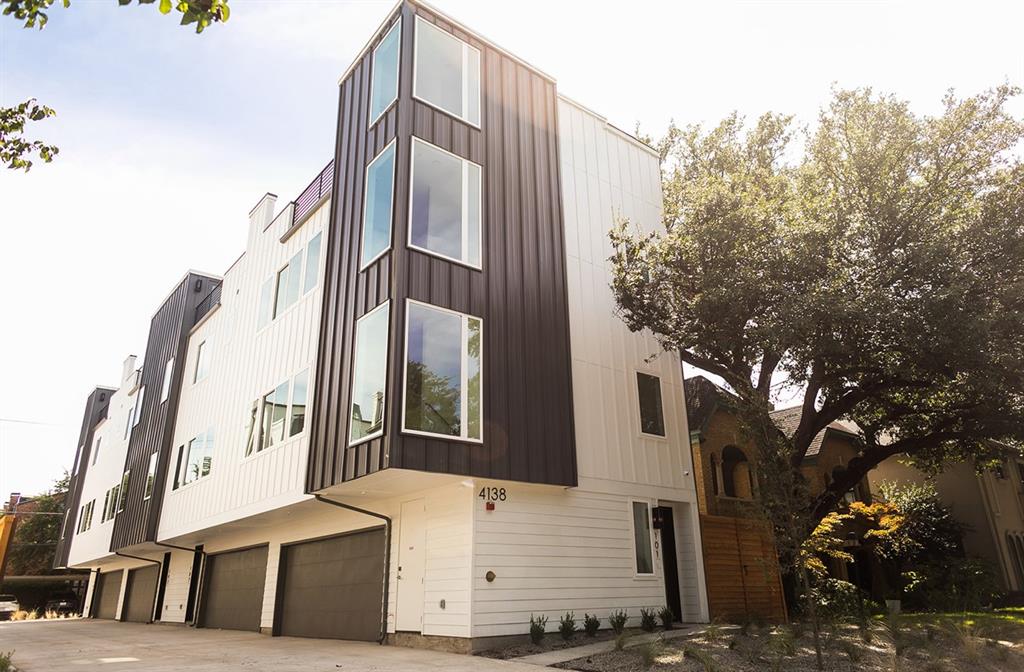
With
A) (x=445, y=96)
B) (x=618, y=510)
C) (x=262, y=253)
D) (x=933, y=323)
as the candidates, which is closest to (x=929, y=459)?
(x=933, y=323)

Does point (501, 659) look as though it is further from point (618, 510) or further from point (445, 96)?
point (445, 96)

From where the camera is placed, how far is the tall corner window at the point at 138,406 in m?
25.6

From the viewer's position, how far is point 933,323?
37.5 ft

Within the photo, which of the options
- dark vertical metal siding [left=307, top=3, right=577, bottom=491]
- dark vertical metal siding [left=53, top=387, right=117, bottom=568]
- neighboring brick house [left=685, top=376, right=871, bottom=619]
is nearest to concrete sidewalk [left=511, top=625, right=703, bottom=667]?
neighboring brick house [left=685, top=376, right=871, bottom=619]

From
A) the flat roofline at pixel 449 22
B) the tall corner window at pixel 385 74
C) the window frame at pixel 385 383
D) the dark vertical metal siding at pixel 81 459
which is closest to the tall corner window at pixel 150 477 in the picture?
the dark vertical metal siding at pixel 81 459

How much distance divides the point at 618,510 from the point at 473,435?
12.3ft

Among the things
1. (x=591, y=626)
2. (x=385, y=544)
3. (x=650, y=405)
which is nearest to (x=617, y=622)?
(x=591, y=626)

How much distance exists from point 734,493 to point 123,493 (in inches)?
834

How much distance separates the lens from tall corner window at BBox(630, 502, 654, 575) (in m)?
12.7

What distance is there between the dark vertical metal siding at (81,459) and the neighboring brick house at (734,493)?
2814 centimetres

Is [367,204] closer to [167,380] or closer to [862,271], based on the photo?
[862,271]

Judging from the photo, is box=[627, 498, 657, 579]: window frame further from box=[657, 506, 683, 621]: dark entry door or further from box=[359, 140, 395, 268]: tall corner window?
box=[359, 140, 395, 268]: tall corner window

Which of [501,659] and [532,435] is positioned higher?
[532,435]

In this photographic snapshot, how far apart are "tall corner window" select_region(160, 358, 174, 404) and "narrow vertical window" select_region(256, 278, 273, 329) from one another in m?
6.99
